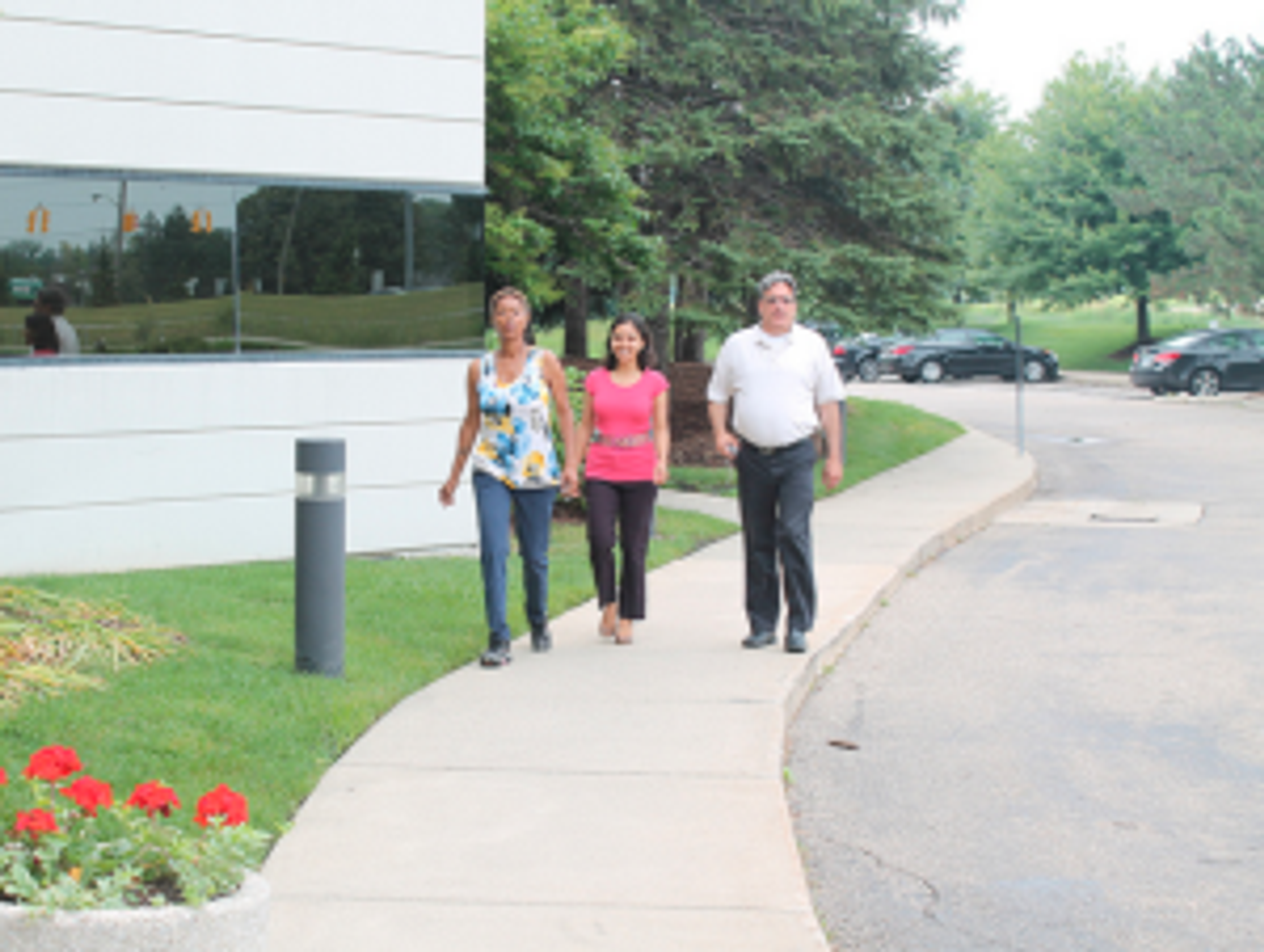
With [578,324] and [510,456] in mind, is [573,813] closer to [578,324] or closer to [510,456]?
[510,456]

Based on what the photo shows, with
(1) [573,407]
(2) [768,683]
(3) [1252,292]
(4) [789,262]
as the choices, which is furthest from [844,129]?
(3) [1252,292]

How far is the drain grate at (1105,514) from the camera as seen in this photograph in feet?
48.2

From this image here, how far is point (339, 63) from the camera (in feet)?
36.3

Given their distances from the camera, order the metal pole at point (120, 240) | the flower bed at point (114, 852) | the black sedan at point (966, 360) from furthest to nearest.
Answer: the black sedan at point (966, 360)
the metal pole at point (120, 240)
the flower bed at point (114, 852)

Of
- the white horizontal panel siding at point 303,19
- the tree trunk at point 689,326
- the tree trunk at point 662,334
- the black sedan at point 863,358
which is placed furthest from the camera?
the black sedan at point 863,358

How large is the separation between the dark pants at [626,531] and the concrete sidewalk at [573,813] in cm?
25

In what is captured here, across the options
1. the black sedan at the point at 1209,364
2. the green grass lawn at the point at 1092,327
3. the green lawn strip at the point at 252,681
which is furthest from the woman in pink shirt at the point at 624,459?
the green grass lawn at the point at 1092,327

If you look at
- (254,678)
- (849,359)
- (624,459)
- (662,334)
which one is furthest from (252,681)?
(849,359)

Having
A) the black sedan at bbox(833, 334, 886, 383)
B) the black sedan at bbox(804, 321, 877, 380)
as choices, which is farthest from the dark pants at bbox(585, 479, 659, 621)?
the black sedan at bbox(833, 334, 886, 383)

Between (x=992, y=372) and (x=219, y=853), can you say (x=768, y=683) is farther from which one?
(x=992, y=372)

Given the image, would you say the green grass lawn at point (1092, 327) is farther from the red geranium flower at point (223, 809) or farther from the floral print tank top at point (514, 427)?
the red geranium flower at point (223, 809)

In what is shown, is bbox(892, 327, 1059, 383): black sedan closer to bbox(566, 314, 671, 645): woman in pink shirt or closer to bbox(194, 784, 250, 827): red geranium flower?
bbox(566, 314, 671, 645): woman in pink shirt

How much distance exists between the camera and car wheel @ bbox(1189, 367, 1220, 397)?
35.0 m

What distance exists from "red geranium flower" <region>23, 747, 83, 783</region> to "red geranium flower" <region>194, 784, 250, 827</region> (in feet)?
1.10
